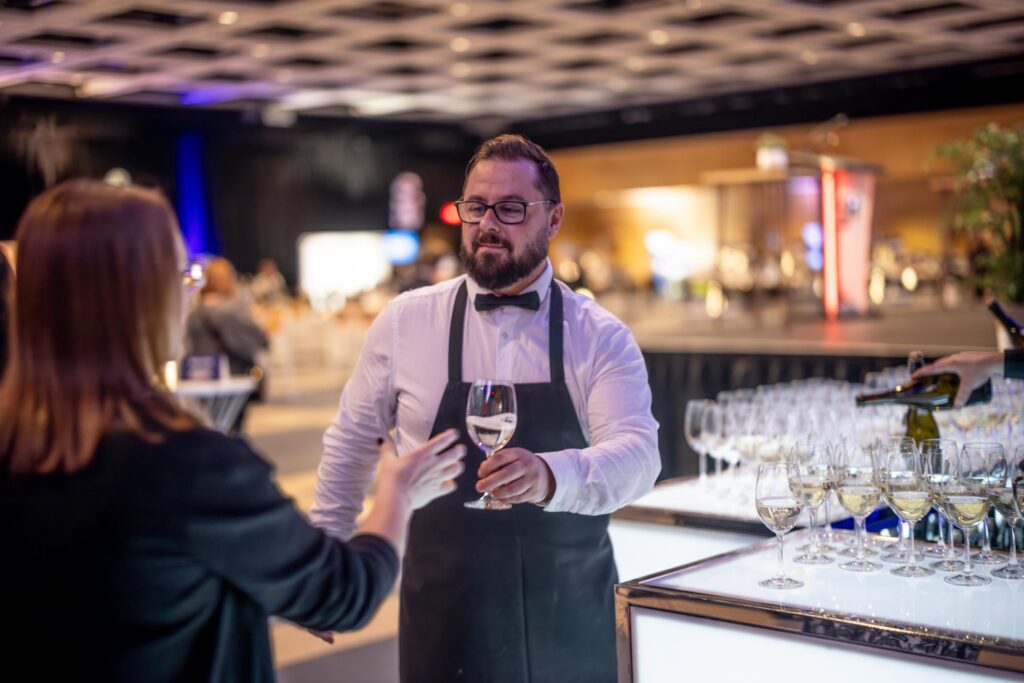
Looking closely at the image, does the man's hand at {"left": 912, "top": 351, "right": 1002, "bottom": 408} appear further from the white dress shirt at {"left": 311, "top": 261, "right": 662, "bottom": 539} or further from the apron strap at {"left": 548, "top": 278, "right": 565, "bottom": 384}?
the apron strap at {"left": 548, "top": 278, "right": 565, "bottom": 384}

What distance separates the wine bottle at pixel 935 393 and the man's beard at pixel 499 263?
0.97 metres

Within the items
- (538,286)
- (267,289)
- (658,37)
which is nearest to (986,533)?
(538,286)

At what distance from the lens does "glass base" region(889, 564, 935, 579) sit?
204 cm

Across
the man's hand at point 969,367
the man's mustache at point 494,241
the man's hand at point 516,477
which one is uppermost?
the man's mustache at point 494,241

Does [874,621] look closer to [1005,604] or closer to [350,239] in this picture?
[1005,604]

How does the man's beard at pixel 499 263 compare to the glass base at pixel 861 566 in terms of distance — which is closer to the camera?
the glass base at pixel 861 566

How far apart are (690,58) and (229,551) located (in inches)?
513

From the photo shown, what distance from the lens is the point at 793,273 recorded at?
43.8 feet

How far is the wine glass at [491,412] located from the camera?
1945 millimetres

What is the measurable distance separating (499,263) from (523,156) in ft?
0.73

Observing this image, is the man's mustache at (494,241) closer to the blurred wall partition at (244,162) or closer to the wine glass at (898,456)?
the wine glass at (898,456)

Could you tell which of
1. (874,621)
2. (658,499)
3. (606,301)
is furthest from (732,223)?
(874,621)

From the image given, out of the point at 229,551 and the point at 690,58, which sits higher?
the point at 690,58

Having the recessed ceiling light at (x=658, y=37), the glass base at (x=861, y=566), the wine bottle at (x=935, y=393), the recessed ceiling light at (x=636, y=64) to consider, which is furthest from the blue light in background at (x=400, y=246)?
the glass base at (x=861, y=566)
